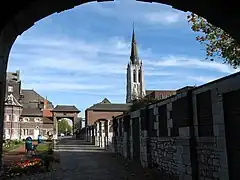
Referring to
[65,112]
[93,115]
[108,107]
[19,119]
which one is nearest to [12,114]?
[19,119]

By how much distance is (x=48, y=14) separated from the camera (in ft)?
15.7

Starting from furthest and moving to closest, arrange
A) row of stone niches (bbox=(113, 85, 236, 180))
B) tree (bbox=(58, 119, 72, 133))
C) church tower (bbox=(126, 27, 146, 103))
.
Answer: tree (bbox=(58, 119, 72, 133)), church tower (bbox=(126, 27, 146, 103)), row of stone niches (bbox=(113, 85, 236, 180))

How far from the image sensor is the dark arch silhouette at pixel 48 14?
4.17 m

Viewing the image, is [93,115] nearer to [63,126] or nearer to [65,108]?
[65,108]

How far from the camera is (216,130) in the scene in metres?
6.94

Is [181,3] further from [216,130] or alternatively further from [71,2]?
[216,130]

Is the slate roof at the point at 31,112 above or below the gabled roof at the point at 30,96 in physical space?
below

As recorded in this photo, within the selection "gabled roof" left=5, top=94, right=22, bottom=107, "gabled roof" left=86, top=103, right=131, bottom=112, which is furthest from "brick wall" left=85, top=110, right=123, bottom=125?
"gabled roof" left=5, top=94, right=22, bottom=107

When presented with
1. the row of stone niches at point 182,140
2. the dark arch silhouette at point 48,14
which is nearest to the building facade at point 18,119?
the row of stone niches at point 182,140

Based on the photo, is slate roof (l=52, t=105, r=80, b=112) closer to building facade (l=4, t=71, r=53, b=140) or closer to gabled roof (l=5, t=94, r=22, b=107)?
building facade (l=4, t=71, r=53, b=140)

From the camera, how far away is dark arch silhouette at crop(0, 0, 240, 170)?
4.17m

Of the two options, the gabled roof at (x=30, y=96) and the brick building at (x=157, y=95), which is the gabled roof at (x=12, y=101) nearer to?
the gabled roof at (x=30, y=96)

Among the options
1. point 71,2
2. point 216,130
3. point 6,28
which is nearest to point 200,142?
point 216,130

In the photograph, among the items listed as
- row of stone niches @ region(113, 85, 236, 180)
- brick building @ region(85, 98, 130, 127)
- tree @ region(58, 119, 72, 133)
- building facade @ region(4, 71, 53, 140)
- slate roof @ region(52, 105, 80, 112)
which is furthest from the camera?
tree @ region(58, 119, 72, 133)
